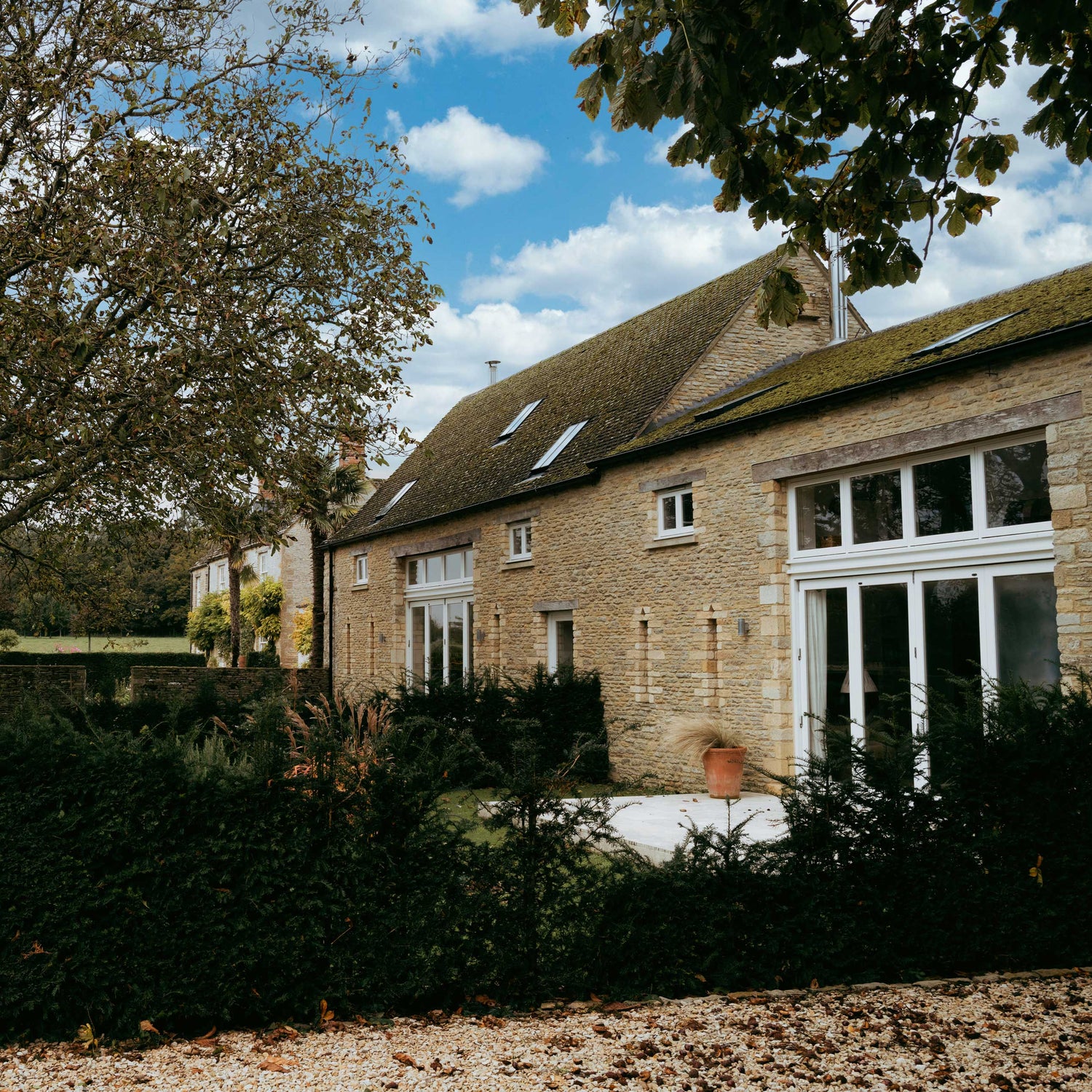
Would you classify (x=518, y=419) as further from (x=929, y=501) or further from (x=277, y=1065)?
(x=277, y=1065)

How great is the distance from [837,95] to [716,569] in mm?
7773

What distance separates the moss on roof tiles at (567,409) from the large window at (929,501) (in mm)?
4335

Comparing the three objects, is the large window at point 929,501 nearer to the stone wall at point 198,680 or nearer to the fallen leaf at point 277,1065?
the fallen leaf at point 277,1065

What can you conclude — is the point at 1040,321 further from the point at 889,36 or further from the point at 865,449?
the point at 889,36

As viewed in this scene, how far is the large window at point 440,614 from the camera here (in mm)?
20500

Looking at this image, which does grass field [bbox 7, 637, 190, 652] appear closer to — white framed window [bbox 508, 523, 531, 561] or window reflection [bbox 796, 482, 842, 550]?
white framed window [bbox 508, 523, 531, 561]

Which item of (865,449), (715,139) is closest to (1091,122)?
(715,139)

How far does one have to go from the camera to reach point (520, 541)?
18.2 meters

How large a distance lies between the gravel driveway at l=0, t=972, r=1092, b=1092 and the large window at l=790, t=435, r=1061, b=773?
3981 millimetres

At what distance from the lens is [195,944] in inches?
166

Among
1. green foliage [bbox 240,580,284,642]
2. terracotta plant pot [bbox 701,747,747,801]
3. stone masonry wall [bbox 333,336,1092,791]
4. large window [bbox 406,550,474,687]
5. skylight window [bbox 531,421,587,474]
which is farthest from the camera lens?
green foliage [bbox 240,580,284,642]

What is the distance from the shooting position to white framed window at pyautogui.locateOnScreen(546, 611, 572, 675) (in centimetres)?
1681

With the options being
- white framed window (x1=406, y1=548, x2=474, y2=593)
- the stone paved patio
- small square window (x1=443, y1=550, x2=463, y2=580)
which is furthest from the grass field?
the stone paved patio

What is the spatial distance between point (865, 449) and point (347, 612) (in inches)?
732
